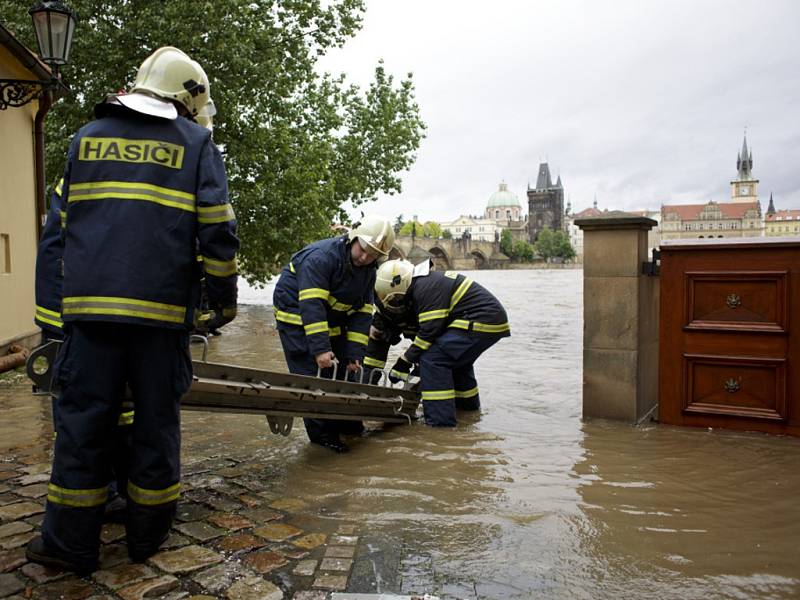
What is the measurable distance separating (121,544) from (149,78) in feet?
7.41

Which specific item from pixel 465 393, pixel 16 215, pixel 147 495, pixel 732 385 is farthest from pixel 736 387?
pixel 16 215

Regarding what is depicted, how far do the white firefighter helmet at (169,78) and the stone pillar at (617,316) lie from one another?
3.83 metres

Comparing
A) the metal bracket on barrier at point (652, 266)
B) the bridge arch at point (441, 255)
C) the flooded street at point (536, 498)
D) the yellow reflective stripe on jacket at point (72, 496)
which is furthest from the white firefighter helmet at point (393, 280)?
the bridge arch at point (441, 255)

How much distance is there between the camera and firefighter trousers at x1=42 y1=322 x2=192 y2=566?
10.4ft

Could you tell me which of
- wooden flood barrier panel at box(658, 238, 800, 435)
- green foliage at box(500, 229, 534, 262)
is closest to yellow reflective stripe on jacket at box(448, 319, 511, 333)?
wooden flood barrier panel at box(658, 238, 800, 435)

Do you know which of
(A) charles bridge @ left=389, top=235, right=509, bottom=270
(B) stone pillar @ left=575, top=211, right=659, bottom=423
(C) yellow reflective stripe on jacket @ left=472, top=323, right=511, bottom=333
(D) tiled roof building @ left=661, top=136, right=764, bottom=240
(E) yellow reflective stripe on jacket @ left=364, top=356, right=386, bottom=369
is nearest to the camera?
(B) stone pillar @ left=575, top=211, right=659, bottom=423

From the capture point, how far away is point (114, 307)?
312cm

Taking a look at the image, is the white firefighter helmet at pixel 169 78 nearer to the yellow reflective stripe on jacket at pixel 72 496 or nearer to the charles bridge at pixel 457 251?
the yellow reflective stripe on jacket at pixel 72 496

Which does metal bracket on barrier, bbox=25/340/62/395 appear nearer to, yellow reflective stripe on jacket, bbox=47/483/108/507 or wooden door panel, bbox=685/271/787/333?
yellow reflective stripe on jacket, bbox=47/483/108/507

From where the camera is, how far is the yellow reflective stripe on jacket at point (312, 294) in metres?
5.54

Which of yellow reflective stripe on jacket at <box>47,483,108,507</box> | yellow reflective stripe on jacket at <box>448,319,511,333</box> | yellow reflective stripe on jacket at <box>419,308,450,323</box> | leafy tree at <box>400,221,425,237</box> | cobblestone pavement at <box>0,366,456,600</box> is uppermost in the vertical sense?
leafy tree at <box>400,221,425,237</box>

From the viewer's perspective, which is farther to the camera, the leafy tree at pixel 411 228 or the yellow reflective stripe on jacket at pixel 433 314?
the leafy tree at pixel 411 228

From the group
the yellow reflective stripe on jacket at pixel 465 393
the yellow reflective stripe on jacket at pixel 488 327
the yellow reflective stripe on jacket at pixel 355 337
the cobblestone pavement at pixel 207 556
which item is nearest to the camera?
the cobblestone pavement at pixel 207 556

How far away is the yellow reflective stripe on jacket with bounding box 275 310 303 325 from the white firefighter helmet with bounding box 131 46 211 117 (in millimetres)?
2498
